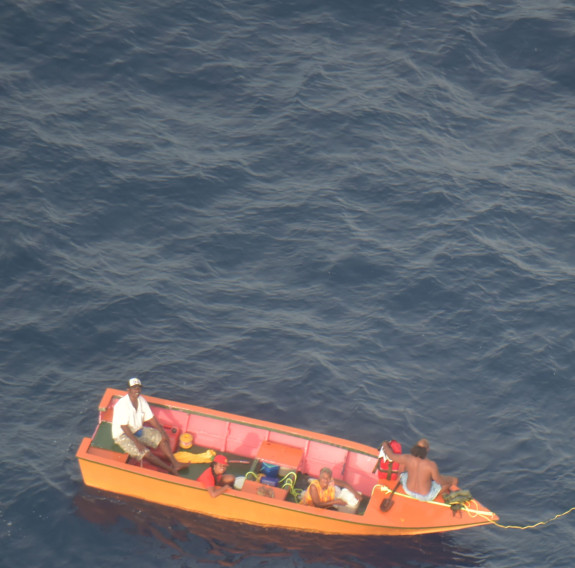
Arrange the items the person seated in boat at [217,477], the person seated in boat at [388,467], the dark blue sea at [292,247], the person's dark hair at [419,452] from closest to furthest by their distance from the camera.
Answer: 1. the person's dark hair at [419,452]
2. the person seated in boat at [217,477]
3. the person seated in boat at [388,467]
4. the dark blue sea at [292,247]

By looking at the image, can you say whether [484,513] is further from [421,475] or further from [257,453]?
[257,453]

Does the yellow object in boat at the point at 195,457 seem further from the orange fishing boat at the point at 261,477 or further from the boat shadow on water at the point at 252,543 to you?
the boat shadow on water at the point at 252,543

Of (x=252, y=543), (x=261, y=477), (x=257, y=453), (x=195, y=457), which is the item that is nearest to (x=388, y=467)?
(x=261, y=477)

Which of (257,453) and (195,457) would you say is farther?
(195,457)

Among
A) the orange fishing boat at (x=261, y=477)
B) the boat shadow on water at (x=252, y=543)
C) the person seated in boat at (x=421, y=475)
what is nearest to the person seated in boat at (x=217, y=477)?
the orange fishing boat at (x=261, y=477)

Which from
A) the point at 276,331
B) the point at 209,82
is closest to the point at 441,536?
the point at 276,331

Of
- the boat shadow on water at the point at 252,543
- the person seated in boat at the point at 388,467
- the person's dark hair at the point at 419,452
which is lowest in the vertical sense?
the boat shadow on water at the point at 252,543
